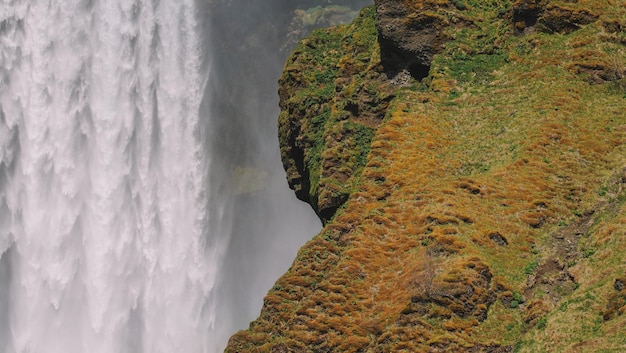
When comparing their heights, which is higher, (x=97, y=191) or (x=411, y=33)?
(x=97, y=191)

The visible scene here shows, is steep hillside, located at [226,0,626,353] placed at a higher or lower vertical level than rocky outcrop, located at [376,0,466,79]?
lower

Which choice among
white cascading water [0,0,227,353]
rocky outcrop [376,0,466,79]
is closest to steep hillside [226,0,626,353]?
rocky outcrop [376,0,466,79]

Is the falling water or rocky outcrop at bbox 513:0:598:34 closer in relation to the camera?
rocky outcrop at bbox 513:0:598:34

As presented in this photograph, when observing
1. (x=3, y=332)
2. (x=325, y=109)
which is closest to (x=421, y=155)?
(x=325, y=109)

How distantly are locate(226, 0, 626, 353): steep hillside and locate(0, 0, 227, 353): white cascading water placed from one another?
19.6 m

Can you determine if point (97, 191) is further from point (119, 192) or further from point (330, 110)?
point (330, 110)

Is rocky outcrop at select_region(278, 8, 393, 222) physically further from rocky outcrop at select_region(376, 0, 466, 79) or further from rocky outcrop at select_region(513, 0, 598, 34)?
rocky outcrop at select_region(513, 0, 598, 34)

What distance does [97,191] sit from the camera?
2522 inches

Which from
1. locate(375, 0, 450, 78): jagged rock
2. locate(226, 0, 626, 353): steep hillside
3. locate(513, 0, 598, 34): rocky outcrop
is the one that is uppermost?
locate(375, 0, 450, 78): jagged rock

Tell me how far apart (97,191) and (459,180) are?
33112mm

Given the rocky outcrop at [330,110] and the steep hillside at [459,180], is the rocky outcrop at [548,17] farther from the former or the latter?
the rocky outcrop at [330,110]

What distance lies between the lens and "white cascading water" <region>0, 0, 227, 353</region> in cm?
6212

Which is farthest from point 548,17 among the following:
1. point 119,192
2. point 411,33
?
point 119,192

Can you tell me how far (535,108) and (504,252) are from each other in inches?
301
